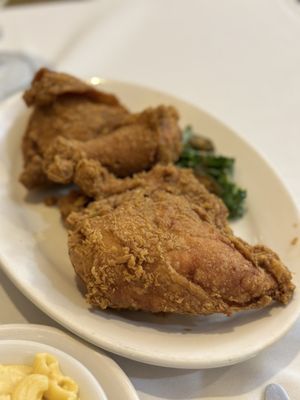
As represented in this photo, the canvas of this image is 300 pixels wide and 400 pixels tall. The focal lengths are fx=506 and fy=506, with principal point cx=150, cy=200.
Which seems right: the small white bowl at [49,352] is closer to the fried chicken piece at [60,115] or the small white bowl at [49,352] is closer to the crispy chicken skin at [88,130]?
the crispy chicken skin at [88,130]

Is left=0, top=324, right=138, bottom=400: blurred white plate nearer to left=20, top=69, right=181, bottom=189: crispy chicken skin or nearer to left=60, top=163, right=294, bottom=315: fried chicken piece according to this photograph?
left=60, top=163, right=294, bottom=315: fried chicken piece

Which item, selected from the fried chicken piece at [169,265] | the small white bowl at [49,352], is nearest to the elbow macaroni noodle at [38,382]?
the small white bowl at [49,352]

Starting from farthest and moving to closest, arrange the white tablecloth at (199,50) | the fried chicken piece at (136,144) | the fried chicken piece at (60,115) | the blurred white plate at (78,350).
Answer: the white tablecloth at (199,50) → the fried chicken piece at (60,115) → the fried chicken piece at (136,144) → the blurred white plate at (78,350)

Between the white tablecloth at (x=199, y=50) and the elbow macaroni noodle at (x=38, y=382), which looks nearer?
the elbow macaroni noodle at (x=38, y=382)

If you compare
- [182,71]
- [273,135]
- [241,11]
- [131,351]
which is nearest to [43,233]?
[131,351]

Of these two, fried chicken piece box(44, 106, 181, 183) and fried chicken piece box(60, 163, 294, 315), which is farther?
fried chicken piece box(44, 106, 181, 183)

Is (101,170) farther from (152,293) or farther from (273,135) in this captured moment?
(273,135)

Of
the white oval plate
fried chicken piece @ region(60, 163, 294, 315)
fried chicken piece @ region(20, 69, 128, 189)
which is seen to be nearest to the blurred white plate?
the white oval plate
